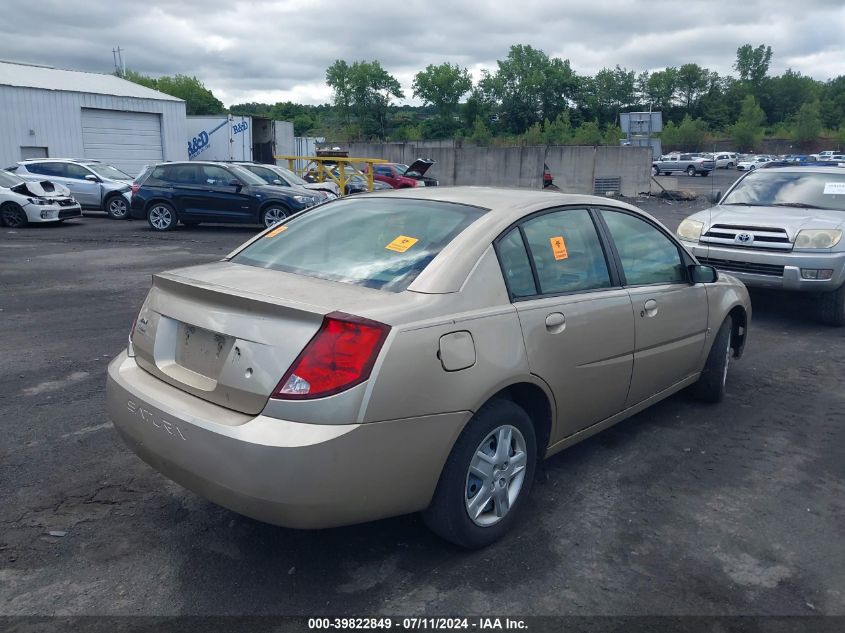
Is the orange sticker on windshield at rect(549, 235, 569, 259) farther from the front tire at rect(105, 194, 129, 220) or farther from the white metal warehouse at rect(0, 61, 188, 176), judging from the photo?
the white metal warehouse at rect(0, 61, 188, 176)

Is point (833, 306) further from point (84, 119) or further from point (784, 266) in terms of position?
point (84, 119)

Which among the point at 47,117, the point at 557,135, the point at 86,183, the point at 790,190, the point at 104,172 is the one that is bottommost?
the point at 86,183

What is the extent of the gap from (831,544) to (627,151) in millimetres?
31384

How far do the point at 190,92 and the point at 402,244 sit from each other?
12523 cm

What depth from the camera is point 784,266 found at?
7758 millimetres

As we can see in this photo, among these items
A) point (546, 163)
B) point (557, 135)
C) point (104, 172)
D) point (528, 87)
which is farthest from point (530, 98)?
point (104, 172)

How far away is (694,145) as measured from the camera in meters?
80.1

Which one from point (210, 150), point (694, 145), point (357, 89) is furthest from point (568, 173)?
point (357, 89)

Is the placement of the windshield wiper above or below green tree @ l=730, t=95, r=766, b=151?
below

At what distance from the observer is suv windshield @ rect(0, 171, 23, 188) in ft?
56.3

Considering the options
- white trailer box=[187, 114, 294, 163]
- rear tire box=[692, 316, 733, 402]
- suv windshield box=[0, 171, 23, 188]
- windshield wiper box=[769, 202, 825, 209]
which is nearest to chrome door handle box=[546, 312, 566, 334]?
rear tire box=[692, 316, 733, 402]

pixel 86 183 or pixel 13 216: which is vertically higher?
pixel 86 183

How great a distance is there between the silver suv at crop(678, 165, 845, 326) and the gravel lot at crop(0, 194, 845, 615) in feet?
8.87

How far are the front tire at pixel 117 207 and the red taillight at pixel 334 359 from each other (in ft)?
61.7
